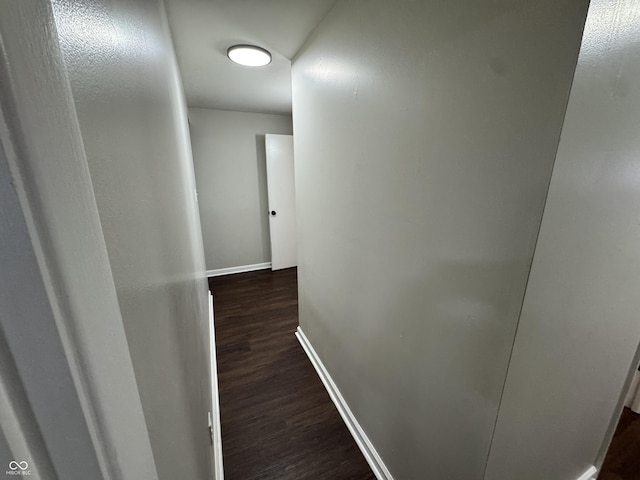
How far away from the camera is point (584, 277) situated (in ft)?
2.63

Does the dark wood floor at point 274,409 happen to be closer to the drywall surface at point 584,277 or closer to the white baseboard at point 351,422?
the white baseboard at point 351,422

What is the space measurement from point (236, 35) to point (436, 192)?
1.60 m

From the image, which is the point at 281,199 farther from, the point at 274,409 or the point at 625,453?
the point at 625,453

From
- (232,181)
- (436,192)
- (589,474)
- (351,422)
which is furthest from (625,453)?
(232,181)

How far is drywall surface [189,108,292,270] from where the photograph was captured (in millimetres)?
3418

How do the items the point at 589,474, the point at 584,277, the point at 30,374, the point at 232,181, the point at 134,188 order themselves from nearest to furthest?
the point at 30,374, the point at 134,188, the point at 584,277, the point at 589,474, the point at 232,181

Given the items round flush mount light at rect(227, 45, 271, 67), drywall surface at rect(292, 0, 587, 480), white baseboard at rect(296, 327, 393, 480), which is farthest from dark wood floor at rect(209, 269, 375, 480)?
round flush mount light at rect(227, 45, 271, 67)

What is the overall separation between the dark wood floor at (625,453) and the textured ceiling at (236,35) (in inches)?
115

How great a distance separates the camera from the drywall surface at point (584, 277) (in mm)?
590

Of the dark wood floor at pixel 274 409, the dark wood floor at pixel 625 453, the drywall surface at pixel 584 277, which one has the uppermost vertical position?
the drywall surface at pixel 584 277

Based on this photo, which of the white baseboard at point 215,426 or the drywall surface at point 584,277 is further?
the white baseboard at point 215,426

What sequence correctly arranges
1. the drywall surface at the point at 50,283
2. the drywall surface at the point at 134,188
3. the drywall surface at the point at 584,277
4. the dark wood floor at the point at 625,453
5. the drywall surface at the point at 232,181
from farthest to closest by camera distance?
the drywall surface at the point at 232,181, the dark wood floor at the point at 625,453, the drywall surface at the point at 584,277, the drywall surface at the point at 134,188, the drywall surface at the point at 50,283

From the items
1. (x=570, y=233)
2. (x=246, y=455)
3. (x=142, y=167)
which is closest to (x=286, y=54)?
(x=142, y=167)

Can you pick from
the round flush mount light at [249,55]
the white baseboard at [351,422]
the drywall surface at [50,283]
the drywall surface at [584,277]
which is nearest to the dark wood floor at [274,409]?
the white baseboard at [351,422]
